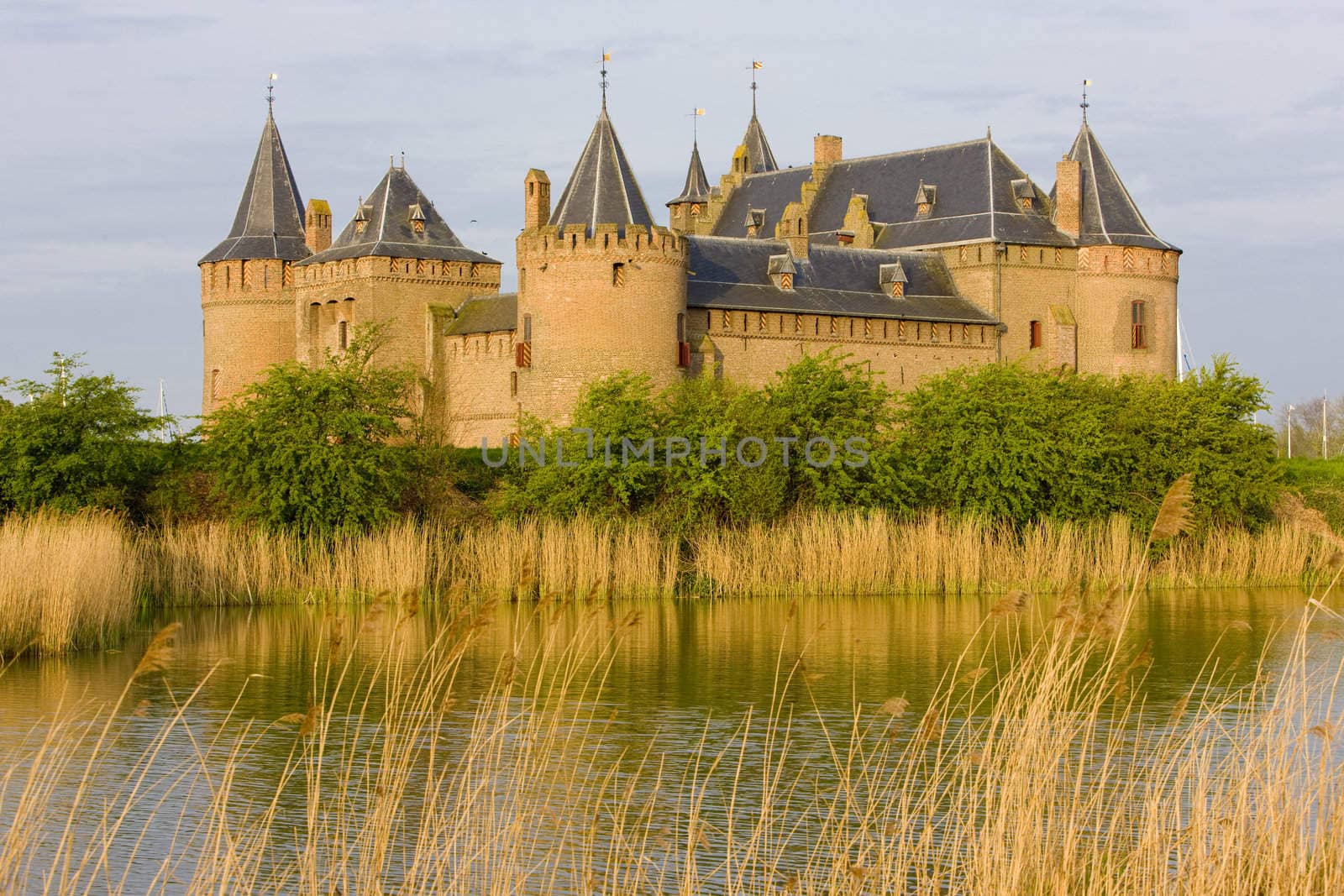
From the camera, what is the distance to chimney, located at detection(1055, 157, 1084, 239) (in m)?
38.8

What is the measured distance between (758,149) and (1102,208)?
1315cm

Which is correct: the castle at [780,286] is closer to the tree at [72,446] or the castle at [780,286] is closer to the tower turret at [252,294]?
the tower turret at [252,294]

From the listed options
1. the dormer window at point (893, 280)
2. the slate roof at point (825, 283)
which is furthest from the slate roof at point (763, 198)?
the dormer window at point (893, 280)

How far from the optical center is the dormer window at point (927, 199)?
40344 millimetres

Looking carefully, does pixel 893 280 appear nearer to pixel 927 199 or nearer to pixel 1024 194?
pixel 927 199

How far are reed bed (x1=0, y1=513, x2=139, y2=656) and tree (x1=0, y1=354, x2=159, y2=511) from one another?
18.5 ft

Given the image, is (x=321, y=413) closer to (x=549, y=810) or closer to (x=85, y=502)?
(x=85, y=502)

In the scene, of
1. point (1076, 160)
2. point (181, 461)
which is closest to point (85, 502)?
point (181, 461)

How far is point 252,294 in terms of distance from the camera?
38.4m

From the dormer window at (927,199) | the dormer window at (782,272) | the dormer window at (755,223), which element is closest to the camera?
the dormer window at (782,272)

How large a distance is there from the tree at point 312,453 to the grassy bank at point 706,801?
9.07 metres

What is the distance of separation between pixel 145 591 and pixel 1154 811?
1525 centimetres

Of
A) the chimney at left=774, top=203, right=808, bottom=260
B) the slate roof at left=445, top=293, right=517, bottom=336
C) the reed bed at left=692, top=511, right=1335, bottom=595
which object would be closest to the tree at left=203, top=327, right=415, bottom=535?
the reed bed at left=692, top=511, right=1335, bottom=595

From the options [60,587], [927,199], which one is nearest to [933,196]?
[927,199]
